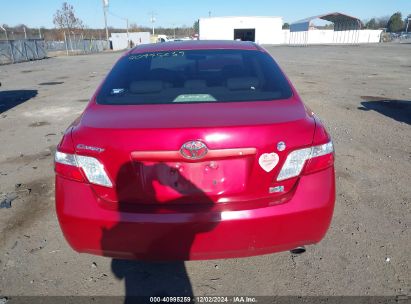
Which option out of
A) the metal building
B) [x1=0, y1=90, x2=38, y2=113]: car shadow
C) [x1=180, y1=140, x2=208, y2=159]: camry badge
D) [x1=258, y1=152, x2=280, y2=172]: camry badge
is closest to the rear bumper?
[x1=258, y1=152, x2=280, y2=172]: camry badge

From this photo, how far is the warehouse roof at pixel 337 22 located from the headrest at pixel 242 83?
238ft

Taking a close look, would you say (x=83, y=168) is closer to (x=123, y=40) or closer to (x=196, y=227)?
(x=196, y=227)

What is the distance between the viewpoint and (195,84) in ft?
8.95

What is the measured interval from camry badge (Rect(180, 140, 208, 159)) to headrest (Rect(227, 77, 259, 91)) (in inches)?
35.7

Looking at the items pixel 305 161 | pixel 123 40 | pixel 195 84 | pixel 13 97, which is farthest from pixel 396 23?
pixel 305 161

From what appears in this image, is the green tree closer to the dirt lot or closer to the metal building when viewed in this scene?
the metal building

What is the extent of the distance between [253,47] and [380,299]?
2354 millimetres

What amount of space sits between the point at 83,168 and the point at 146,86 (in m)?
0.93

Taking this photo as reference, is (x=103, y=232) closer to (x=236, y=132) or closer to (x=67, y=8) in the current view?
(x=236, y=132)

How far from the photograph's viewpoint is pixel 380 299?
227cm

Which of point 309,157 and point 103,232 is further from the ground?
point 309,157

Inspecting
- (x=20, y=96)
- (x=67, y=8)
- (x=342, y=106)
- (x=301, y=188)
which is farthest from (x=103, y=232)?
(x=67, y=8)

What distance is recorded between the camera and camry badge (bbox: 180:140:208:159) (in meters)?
1.86

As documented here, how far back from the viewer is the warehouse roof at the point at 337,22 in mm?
68875
